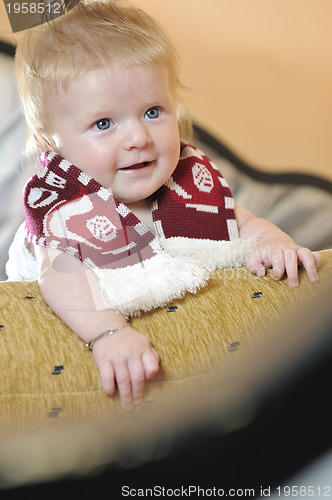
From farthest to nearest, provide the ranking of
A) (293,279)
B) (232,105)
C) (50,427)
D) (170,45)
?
1. (232,105)
2. (170,45)
3. (293,279)
4. (50,427)

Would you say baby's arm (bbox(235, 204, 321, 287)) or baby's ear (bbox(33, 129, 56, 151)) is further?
baby's ear (bbox(33, 129, 56, 151))

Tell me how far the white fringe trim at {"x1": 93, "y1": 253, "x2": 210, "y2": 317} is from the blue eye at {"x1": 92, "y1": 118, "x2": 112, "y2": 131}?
0.69 ft

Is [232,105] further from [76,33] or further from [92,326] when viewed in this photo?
[92,326]

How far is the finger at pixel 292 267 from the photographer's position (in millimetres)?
642

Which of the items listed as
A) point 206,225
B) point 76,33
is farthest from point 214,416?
point 76,33

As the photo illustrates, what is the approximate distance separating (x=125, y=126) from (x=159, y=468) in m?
0.45

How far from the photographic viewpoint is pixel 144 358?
1.71 ft

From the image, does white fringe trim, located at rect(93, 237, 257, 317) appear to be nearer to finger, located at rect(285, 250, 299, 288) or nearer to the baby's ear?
finger, located at rect(285, 250, 299, 288)

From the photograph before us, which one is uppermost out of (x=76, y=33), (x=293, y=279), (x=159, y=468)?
(x=76, y=33)

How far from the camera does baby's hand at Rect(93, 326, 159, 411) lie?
1.66 ft

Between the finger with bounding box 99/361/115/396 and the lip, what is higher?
the lip

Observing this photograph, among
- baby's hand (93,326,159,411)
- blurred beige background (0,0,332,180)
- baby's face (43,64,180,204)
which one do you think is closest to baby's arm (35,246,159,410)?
baby's hand (93,326,159,411)

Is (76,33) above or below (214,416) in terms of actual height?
above

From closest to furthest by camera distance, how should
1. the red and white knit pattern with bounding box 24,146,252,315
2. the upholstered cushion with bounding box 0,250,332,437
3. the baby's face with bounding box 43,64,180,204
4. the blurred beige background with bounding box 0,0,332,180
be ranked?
the upholstered cushion with bounding box 0,250,332,437
the red and white knit pattern with bounding box 24,146,252,315
the baby's face with bounding box 43,64,180,204
the blurred beige background with bounding box 0,0,332,180
